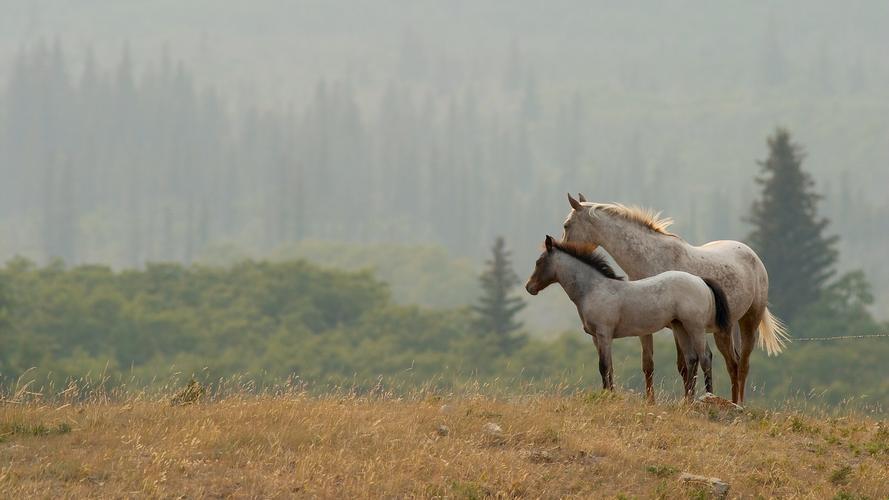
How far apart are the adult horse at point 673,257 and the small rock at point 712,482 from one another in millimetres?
3996

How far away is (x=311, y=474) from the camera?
11.7m

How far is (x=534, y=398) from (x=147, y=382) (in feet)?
174

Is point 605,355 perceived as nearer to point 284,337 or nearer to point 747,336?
point 747,336

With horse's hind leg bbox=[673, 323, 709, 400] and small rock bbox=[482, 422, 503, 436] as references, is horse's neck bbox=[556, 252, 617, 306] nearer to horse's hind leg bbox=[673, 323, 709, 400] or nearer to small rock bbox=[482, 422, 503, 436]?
horse's hind leg bbox=[673, 323, 709, 400]

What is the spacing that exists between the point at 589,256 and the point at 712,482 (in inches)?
181

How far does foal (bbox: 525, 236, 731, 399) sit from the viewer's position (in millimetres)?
15266

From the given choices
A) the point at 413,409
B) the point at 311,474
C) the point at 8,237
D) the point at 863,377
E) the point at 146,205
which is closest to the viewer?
the point at 311,474

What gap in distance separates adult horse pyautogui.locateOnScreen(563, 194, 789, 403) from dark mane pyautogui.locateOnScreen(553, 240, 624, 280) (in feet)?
1.95

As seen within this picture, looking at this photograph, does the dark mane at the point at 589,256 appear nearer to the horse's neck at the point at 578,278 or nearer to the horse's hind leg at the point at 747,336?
the horse's neck at the point at 578,278

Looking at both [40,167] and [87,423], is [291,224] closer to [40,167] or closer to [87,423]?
[40,167]

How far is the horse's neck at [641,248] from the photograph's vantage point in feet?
53.8

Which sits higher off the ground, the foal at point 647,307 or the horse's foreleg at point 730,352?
the foal at point 647,307

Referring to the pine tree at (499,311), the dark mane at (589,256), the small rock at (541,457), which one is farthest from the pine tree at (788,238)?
the small rock at (541,457)

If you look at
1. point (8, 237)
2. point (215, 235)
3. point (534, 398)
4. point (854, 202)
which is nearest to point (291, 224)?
point (215, 235)
